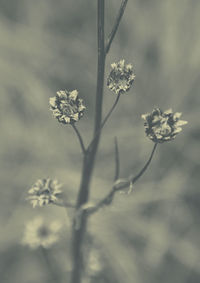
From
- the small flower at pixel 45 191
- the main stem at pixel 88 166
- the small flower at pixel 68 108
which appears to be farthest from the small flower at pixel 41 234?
the small flower at pixel 68 108

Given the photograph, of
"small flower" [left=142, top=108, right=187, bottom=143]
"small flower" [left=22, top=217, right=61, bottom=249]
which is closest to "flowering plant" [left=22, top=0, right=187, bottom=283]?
"small flower" [left=142, top=108, right=187, bottom=143]

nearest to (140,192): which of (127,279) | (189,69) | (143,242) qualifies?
(143,242)

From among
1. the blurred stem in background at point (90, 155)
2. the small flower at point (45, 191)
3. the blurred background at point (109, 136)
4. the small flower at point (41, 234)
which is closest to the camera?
the blurred stem in background at point (90, 155)

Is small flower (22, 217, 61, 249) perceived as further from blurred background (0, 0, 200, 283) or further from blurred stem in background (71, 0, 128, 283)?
blurred background (0, 0, 200, 283)

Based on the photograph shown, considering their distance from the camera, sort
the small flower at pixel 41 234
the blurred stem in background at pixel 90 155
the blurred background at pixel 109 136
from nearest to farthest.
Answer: the blurred stem in background at pixel 90 155 < the small flower at pixel 41 234 < the blurred background at pixel 109 136

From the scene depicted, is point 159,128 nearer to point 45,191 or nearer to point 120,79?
point 120,79

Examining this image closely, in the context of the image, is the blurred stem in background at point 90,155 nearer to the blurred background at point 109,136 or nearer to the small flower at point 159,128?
the small flower at point 159,128
